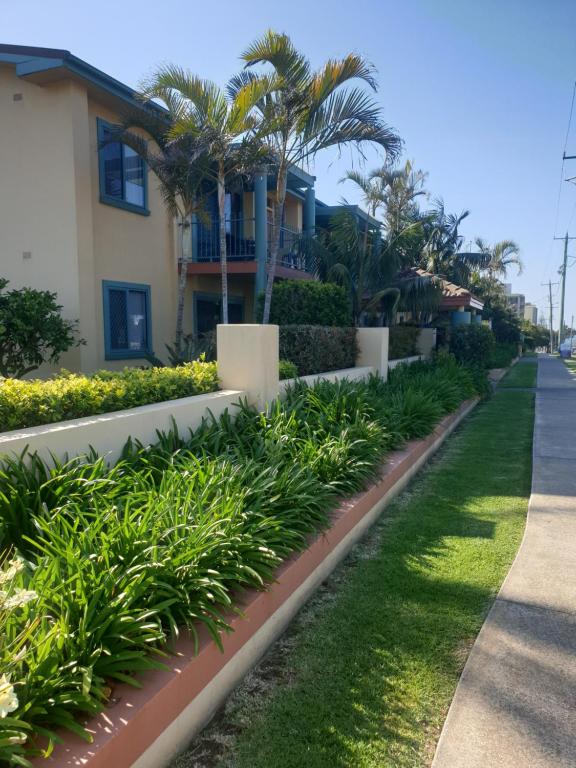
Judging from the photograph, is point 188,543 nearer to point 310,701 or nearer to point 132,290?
point 310,701

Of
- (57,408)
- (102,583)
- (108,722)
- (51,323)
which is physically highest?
(51,323)

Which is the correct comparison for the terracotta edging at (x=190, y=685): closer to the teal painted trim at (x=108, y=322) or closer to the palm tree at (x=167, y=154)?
the palm tree at (x=167, y=154)

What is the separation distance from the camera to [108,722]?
2111 millimetres

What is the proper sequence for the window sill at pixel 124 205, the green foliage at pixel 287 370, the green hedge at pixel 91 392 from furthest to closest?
the window sill at pixel 124 205 → the green foliage at pixel 287 370 → the green hedge at pixel 91 392

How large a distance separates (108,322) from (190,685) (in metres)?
8.89

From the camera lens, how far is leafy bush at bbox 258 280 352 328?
30.5 ft

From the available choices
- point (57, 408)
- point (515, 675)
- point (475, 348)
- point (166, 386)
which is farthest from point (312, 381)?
point (475, 348)

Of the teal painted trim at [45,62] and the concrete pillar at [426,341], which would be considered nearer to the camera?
the teal painted trim at [45,62]

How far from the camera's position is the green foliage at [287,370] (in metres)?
7.51

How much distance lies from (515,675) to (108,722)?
2041 millimetres

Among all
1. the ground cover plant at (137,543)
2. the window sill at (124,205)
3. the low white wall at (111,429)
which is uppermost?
the window sill at (124,205)

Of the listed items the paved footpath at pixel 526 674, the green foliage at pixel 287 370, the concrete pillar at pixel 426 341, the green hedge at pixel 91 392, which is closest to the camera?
the paved footpath at pixel 526 674

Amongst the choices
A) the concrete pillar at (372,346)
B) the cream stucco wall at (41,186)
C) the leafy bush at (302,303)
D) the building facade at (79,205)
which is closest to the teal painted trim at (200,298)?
the building facade at (79,205)

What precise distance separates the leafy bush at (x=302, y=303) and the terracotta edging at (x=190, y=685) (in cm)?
540
